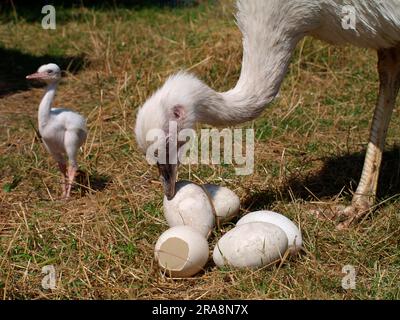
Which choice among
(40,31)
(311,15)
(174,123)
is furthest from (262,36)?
(40,31)

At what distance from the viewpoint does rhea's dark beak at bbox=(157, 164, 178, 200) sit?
390 cm

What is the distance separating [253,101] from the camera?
13.6 ft

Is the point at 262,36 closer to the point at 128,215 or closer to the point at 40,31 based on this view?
the point at 128,215

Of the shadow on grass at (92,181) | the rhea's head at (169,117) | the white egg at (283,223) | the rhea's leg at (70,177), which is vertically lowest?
the shadow on grass at (92,181)

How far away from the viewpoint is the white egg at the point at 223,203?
4.05 meters

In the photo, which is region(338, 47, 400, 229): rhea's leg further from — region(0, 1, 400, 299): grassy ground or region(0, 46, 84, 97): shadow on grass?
region(0, 46, 84, 97): shadow on grass

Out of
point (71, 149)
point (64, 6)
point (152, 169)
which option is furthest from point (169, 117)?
point (64, 6)

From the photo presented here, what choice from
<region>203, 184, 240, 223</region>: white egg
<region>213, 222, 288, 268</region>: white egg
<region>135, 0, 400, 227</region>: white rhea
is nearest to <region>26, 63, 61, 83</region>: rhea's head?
<region>135, 0, 400, 227</region>: white rhea

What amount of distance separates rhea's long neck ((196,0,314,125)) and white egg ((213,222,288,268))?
689 mm

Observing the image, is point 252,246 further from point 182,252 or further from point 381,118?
point 381,118

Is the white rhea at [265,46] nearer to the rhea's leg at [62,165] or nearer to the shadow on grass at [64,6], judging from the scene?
the rhea's leg at [62,165]

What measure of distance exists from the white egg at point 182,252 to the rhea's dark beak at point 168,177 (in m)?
0.30

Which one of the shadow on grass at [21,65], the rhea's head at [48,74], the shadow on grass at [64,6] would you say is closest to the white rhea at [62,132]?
the rhea's head at [48,74]

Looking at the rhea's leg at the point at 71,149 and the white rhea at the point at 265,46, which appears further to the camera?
the rhea's leg at the point at 71,149
